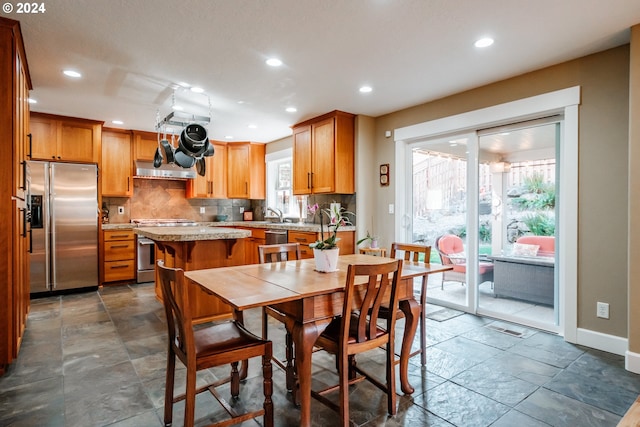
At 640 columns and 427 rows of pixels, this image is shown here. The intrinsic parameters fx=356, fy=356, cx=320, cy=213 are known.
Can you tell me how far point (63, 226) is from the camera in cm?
459

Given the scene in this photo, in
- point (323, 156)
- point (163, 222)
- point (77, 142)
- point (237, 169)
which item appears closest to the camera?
point (323, 156)

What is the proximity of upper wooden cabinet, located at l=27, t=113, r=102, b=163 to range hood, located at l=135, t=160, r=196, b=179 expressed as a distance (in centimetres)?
69

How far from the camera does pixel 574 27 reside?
7.93 feet

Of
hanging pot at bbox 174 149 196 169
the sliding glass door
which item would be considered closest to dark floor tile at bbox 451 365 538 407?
the sliding glass door

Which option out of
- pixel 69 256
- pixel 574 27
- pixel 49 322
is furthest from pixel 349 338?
pixel 69 256

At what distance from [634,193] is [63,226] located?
19.3ft

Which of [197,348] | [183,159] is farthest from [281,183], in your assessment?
[197,348]

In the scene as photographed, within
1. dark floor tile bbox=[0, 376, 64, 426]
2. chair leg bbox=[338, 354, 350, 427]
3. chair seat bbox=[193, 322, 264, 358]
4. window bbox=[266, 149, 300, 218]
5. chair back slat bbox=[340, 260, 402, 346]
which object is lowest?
dark floor tile bbox=[0, 376, 64, 426]

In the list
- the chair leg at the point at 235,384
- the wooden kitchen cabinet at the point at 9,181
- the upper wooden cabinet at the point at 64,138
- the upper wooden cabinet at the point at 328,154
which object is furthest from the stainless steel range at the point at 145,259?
the chair leg at the point at 235,384

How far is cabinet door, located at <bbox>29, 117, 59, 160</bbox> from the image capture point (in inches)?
177

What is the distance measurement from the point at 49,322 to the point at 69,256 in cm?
141

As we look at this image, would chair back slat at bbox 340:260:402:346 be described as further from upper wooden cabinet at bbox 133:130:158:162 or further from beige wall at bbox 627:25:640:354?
upper wooden cabinet at bbox 133:130:158:162

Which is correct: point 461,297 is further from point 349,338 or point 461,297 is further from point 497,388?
point 349,338

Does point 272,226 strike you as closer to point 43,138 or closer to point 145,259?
point 145,259
